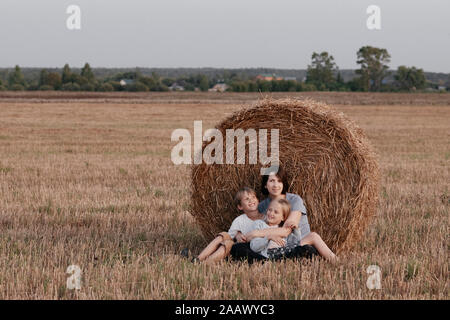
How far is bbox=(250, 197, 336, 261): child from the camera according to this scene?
7.00m

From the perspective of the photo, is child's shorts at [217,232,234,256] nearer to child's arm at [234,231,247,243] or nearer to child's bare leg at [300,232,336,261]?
child's arm at [234,231,247,243]

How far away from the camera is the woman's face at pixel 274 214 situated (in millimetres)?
7207

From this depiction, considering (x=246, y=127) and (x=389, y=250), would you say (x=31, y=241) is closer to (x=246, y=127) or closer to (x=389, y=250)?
(x=246, y=127)

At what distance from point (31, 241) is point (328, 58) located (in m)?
94.4

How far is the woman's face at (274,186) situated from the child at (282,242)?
19 centimetres

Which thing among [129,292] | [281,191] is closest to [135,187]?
[281,191]

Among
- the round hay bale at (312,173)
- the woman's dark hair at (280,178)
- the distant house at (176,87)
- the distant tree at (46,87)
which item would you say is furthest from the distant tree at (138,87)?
the woman's dark hair at (280,178)

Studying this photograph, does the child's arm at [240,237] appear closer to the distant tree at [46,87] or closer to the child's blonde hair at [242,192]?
the child's blonde hair at [242,192]

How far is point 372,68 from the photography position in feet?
292

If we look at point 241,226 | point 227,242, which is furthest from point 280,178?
point 227,242

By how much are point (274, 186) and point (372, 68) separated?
84.7 metres

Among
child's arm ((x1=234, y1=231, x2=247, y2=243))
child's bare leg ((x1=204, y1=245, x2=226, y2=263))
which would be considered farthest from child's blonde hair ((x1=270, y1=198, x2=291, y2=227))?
child's bare leg ((x1=204, y1=245, x2=226, y2=263))

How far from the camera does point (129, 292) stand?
5.89m

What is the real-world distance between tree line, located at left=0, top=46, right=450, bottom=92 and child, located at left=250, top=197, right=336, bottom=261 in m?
66.6
